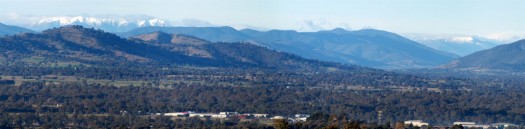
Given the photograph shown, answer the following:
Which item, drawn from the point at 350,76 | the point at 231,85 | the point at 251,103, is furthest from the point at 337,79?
the point at 251,103

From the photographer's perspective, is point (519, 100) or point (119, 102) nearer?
point (119, 102)

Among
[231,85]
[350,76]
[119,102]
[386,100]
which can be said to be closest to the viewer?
[119,102]

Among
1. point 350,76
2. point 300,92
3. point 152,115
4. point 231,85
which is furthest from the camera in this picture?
point 350,76

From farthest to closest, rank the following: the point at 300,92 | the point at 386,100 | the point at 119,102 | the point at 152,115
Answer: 1. the point at 300,92
2. the point at 386,100
3. the point at 119,102
4. the point at 152,115

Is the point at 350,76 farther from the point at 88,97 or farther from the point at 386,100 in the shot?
the point at 88,97

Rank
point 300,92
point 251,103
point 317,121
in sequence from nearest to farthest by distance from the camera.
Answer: point 317,121 → point 251,103 → point 300,92

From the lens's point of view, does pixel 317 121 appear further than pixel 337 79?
No

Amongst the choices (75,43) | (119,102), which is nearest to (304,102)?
(119,102)

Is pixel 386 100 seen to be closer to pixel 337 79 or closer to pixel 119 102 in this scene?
pixel 119 102
